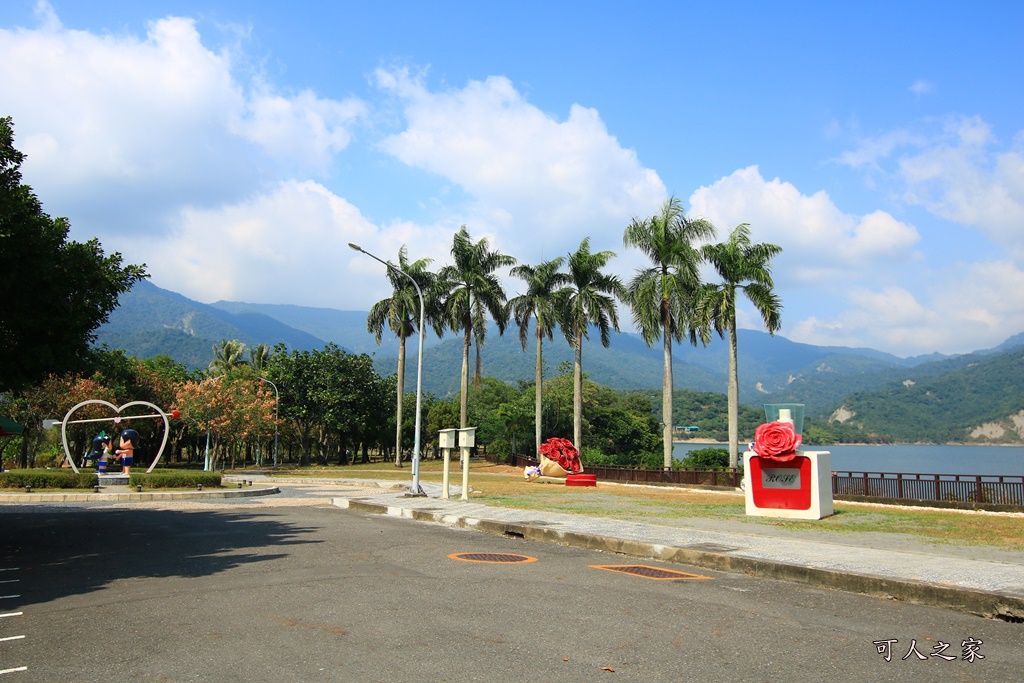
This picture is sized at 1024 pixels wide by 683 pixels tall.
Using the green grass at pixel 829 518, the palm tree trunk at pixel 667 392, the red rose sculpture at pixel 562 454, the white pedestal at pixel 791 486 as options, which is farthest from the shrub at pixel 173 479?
the palm tree trunk at pixel 667 392

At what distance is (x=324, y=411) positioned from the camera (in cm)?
6256

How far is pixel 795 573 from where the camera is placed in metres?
9.53

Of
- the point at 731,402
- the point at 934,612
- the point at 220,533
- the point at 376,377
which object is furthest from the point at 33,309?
the point at 376,377

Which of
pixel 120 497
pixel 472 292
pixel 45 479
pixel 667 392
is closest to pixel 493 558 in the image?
pixel 120 497

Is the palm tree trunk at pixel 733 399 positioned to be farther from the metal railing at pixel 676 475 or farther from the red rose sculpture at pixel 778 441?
the red rose sculpture at pixel 778 441

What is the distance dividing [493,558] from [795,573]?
4.18 m

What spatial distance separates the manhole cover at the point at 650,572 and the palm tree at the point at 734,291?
29.3 meters

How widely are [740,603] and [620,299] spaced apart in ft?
123

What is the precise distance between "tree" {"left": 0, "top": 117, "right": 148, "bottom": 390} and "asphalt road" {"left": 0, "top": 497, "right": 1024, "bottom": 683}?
10.5 ft

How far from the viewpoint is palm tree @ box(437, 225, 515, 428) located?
A: 49.9m

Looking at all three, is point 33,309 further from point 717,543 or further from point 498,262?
point 498,262

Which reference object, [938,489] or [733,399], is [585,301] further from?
[938,489]

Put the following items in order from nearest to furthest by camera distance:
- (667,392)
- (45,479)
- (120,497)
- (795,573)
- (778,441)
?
(795,573) → (778,441) → (120,497) → (45,479) → (667,392)

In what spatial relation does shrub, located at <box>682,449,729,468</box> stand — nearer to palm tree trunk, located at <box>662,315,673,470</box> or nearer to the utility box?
palm tree trunk, located at <box>662,315,673,470</box>
